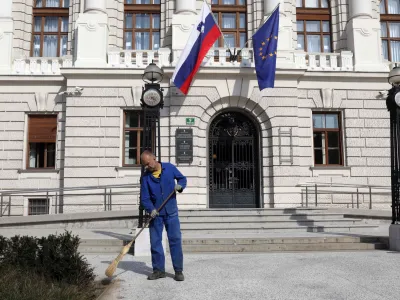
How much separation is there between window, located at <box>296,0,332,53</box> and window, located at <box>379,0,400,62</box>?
2.59 metres

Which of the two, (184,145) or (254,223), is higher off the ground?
(184,145)

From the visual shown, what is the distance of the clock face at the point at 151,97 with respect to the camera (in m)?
9.70

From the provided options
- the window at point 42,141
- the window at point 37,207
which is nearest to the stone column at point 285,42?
the window at point 42,141

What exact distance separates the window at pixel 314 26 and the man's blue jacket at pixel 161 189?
13.0 m

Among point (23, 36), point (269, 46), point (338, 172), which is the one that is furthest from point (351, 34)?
point (23, 36)

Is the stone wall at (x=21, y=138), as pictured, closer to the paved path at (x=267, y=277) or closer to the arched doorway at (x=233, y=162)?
the arched doorway at (x=233, y=162)

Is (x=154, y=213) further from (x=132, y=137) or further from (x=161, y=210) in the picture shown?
(x=132, y=137)

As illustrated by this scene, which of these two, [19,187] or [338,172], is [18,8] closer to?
[19,187]

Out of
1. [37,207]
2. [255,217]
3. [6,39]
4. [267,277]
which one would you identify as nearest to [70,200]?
[37,207]

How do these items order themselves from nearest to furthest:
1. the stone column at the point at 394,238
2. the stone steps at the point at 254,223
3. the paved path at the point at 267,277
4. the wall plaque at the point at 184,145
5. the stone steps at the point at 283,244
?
the paved path at the point at 267,277, the stone column at the point at 394,238, the stone steps at the point at 283,244, the stone steps at the point at 254,223, the wall plaque at the point at 184,145

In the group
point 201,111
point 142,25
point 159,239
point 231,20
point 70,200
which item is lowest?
point 159,239

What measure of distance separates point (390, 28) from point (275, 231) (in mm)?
12089

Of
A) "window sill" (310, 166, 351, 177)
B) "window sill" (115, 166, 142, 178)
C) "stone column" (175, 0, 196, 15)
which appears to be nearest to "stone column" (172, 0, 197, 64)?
"stone column" (175, 0, 196, 15)

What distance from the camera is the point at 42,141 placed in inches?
620
